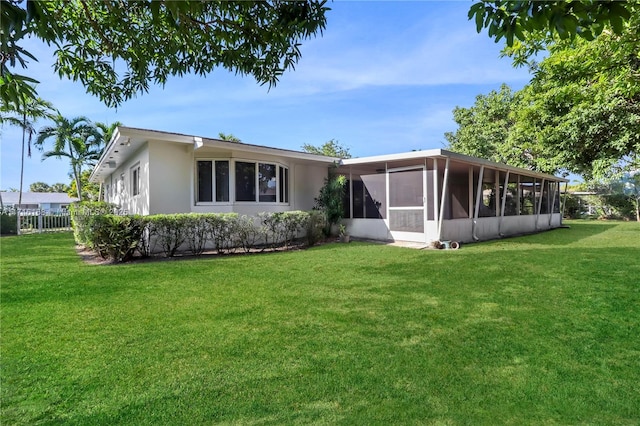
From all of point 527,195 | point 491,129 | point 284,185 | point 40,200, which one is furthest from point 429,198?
point 40,200

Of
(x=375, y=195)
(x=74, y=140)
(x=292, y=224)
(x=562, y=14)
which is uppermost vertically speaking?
(x=74, y=140)

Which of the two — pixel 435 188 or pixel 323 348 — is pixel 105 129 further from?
pixel 323 348

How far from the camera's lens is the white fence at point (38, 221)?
17.8m

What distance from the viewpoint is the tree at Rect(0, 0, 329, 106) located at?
3.27 metres

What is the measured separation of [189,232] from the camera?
872 cm

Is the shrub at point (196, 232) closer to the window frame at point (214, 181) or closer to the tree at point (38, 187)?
the window frame at point (214, 181)

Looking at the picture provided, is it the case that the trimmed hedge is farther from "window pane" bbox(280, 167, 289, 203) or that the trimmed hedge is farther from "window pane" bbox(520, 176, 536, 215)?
"window pane" bbox(520, 176, 536, 215)

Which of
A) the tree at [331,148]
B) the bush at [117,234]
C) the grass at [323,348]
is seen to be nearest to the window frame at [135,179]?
the bush at [117,234]

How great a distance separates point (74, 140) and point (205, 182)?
1787cm

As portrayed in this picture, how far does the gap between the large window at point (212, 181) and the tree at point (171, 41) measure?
6121 mm

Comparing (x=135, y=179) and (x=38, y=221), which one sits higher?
(x=135, y=179)

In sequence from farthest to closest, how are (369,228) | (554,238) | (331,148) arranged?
(331,148)
(554,238)
(369,228)

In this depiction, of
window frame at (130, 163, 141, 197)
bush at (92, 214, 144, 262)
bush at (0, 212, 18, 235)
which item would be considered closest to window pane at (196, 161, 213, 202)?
window frame at (130, 163, 141, 197)

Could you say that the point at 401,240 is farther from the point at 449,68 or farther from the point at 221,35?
the point at 221,35
